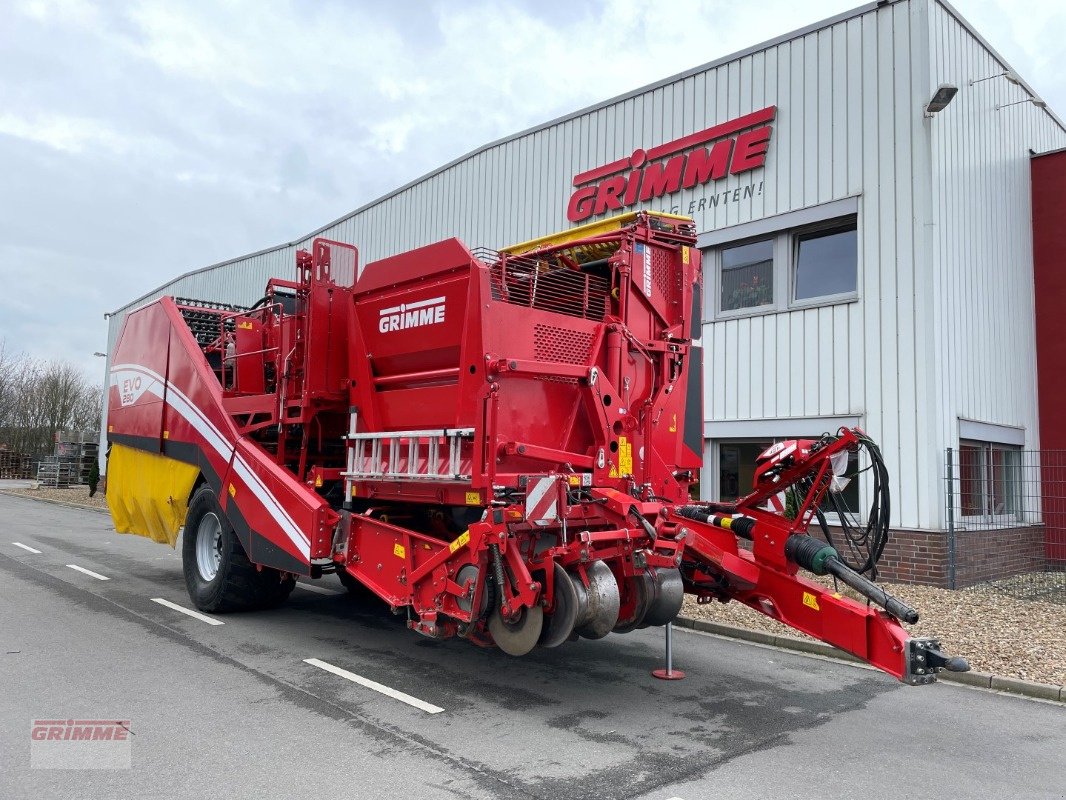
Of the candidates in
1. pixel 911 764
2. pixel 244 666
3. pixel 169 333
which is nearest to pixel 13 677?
pixel 244 666

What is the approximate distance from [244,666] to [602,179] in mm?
10404

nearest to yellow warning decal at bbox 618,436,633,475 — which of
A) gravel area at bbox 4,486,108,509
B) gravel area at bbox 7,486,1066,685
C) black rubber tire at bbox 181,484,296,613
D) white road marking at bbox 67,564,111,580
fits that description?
gravel area at bbox 7,486,1066,685

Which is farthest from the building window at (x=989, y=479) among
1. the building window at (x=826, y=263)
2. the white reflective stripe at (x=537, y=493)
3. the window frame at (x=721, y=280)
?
the white reflective stripe at (x=537, y=493)

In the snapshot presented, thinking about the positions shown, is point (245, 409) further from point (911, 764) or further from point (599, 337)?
point (911, 764)

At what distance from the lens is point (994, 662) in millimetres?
6469

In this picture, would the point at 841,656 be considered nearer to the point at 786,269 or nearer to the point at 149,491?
the point at 786,269

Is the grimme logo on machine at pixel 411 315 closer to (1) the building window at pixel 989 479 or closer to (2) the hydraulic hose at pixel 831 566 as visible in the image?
(2) the hydraulic hose at pixel 831 566

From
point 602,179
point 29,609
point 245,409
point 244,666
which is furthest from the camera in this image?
point 602,179

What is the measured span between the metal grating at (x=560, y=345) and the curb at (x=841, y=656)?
266 cm

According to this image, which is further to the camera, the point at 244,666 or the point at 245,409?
the point at 245,409

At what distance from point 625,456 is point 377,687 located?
7.76 ft

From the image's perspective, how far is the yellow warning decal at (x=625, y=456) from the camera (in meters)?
5.66

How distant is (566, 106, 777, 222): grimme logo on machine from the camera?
1182 centimetres

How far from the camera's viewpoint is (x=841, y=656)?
22.3ft
